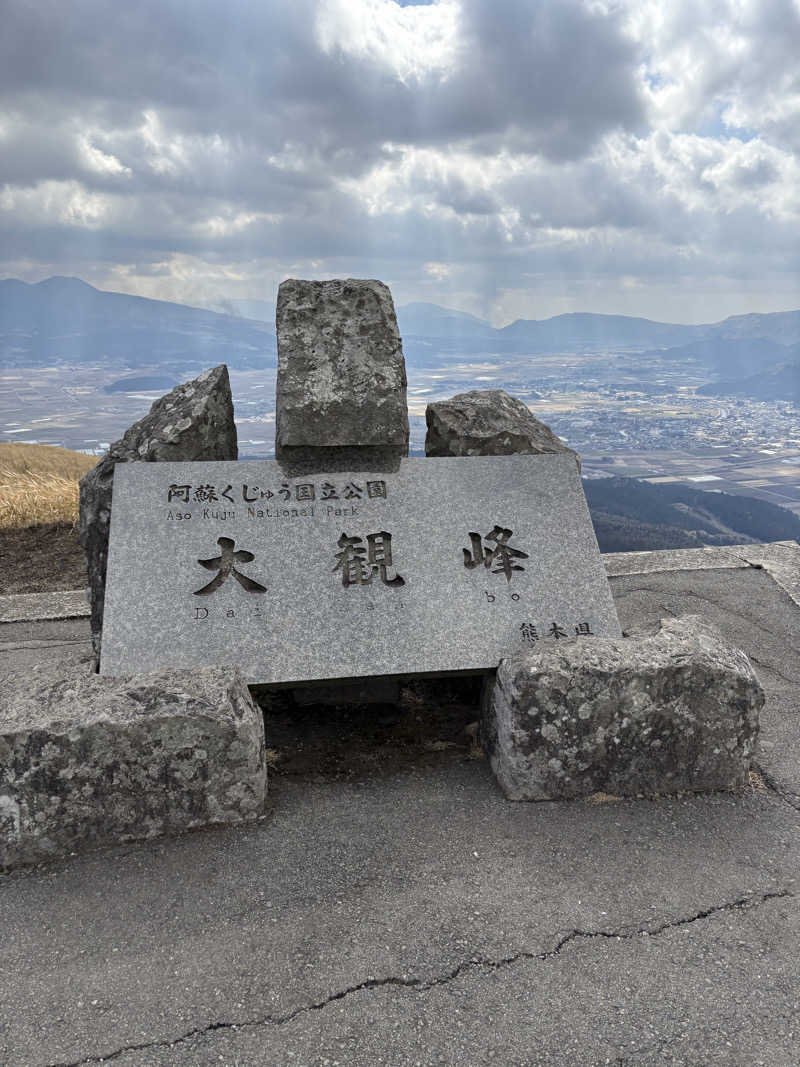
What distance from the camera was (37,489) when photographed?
28.2 feet

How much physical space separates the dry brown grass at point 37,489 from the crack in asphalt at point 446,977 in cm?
687

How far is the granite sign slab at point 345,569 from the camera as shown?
10.6 ft

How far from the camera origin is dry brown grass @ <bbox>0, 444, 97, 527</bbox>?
8.10m

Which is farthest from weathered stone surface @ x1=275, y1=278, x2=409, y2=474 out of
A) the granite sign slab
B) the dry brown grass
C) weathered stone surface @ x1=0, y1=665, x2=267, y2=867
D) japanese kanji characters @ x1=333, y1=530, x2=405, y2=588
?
the dry brown grass

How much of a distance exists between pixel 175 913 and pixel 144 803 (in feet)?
1.47

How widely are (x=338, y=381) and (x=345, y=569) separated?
1.00 metres

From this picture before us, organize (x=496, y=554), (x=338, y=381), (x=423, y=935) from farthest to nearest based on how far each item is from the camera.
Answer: (x=338, y=381)
(x=496, y=554)
(x=423, y=935)

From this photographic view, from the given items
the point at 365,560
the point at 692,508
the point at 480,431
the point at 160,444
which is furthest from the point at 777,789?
the point at 692,508

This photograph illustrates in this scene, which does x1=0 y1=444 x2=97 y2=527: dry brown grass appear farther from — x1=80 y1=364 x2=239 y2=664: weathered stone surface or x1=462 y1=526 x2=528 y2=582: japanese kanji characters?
x1=462 y1=526 x2=528 y2=582: japanese kanji characters

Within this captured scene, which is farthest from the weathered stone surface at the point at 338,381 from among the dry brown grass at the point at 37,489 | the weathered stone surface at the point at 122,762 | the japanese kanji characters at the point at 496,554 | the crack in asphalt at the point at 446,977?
the dry brown grass at the point at 37,489

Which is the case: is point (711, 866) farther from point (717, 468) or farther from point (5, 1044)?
point (717, 468)

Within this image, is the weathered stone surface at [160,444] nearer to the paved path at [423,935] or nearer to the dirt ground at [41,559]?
the paved path at [423,935]

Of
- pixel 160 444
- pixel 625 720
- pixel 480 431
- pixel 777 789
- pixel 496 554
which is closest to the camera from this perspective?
pixel 625 720

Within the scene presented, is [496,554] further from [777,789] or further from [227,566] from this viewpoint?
[777,789]
